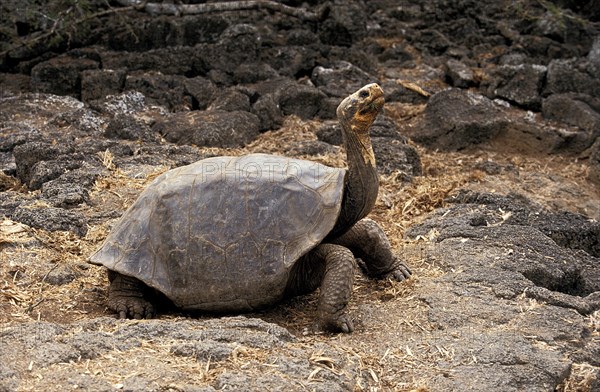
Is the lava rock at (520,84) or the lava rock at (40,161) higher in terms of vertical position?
the lava rock at (40,161)

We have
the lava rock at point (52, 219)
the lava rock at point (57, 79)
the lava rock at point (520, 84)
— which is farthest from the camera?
the lava rock at point (520, 84)

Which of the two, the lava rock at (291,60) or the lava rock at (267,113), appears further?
the lava rock at (291,60)

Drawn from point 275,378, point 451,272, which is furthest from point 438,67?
point 275,378

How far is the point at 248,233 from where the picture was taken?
4328 millimetres

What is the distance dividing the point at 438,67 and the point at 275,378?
7.69 metres

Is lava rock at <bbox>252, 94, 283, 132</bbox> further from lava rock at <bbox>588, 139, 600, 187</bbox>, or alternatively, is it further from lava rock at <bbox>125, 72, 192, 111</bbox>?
→ lava rock at <bbox>588, 139, 600, 187</bbox>

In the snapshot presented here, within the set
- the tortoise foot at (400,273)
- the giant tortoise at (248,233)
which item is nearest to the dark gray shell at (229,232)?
the giant tortoise at (248,233)

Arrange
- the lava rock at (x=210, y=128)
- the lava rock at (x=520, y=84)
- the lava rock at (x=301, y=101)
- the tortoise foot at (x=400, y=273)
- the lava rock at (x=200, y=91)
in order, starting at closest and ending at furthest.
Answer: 1. the tortoise foot at (x=400, y=273)
2. the lava rock at (x=210, y=128)
3. the lava rock at (x=301, y=101)
4. the lava rock at (x=200, y=91)
5. the lava rock at (x=520, y=84)

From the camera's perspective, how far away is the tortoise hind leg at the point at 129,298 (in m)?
4.50

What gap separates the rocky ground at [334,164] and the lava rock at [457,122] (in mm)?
22

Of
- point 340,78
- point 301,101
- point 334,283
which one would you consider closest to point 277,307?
point 334,283

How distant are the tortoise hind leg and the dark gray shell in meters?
0.13

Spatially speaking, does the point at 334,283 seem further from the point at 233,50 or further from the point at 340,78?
the point at 233,50

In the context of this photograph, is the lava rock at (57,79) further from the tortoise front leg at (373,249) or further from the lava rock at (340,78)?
the tortoise front leg at (373,249)
